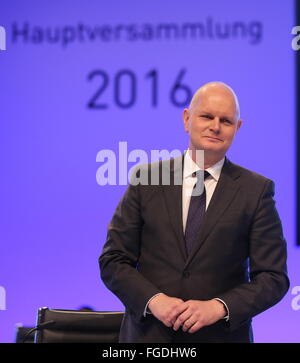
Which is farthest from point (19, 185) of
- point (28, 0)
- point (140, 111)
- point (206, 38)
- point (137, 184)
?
point (137, 184)

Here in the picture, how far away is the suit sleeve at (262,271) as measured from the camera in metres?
2.09

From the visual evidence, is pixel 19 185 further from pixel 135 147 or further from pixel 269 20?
pixel 269 20

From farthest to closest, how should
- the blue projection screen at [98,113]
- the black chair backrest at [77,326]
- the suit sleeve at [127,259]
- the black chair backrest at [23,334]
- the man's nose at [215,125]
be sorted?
the blue projection screen at [98,113], the black chair backrest at [23,334], the black chair backrest at [77,326], the man's nose at [215,125], the suit sleeve at [127,259]

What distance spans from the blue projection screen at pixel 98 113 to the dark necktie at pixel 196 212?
4.63 feet

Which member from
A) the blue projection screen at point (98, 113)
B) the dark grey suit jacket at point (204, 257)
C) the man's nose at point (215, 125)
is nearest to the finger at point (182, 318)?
the dark grey suit jacket at point (204, 257)

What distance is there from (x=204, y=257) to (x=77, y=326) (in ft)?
2.45

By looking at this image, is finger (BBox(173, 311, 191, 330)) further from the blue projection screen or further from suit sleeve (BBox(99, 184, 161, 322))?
the blue projection screen

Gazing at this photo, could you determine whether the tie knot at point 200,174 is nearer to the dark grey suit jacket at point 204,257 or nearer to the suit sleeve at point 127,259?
the dark grey suit jacket at point 204,257

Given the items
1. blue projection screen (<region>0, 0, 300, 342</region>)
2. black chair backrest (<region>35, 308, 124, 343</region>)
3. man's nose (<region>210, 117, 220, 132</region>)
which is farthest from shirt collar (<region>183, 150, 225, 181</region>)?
blue projection screen (<region>0, 0, 300, 342</region>)

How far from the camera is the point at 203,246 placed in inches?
85.2

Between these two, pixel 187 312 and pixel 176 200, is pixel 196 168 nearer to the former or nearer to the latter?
pixel 176 200

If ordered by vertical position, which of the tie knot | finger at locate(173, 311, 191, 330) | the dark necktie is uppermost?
the tie knot

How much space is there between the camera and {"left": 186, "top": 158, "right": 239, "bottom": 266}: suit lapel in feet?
7.12

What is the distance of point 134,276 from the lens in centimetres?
215
